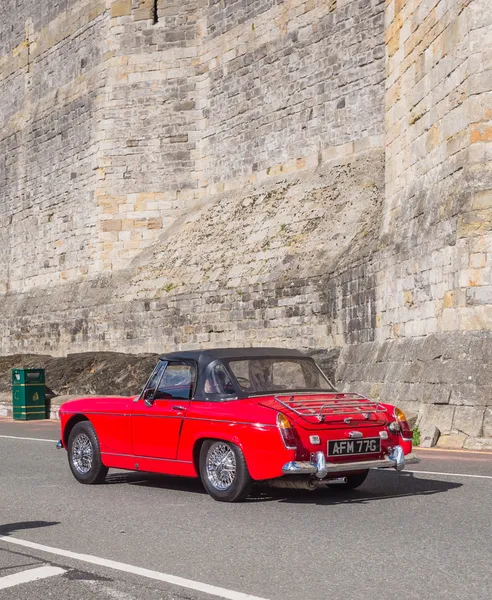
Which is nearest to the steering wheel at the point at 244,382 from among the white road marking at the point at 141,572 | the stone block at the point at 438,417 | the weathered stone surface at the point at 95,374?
the white road marking at the point at 141,572

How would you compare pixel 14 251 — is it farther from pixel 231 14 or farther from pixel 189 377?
pixel 189 377

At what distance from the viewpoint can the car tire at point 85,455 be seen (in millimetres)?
9867

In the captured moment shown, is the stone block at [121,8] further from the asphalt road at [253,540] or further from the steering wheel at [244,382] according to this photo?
the steering wheel at [244,382]

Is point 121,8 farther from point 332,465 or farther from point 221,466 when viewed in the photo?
point 332,465

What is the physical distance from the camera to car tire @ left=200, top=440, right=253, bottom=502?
8211 millimetres

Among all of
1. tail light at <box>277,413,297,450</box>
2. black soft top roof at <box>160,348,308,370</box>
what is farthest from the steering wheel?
tail light at <box>277,413,297,450</box>

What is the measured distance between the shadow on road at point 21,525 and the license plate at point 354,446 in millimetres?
2306

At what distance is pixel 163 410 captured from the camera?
9188 millimetres

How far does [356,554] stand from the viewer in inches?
239

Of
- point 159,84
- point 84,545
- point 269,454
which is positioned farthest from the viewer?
point 159,84

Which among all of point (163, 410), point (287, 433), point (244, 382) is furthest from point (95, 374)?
point (287, 433)

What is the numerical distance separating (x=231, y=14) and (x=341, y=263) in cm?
1066

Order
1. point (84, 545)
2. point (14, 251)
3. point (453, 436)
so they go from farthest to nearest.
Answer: point (14, 251), point (453, 436), point (84, 545)

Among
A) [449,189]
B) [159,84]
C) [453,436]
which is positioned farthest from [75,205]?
[453,436]
